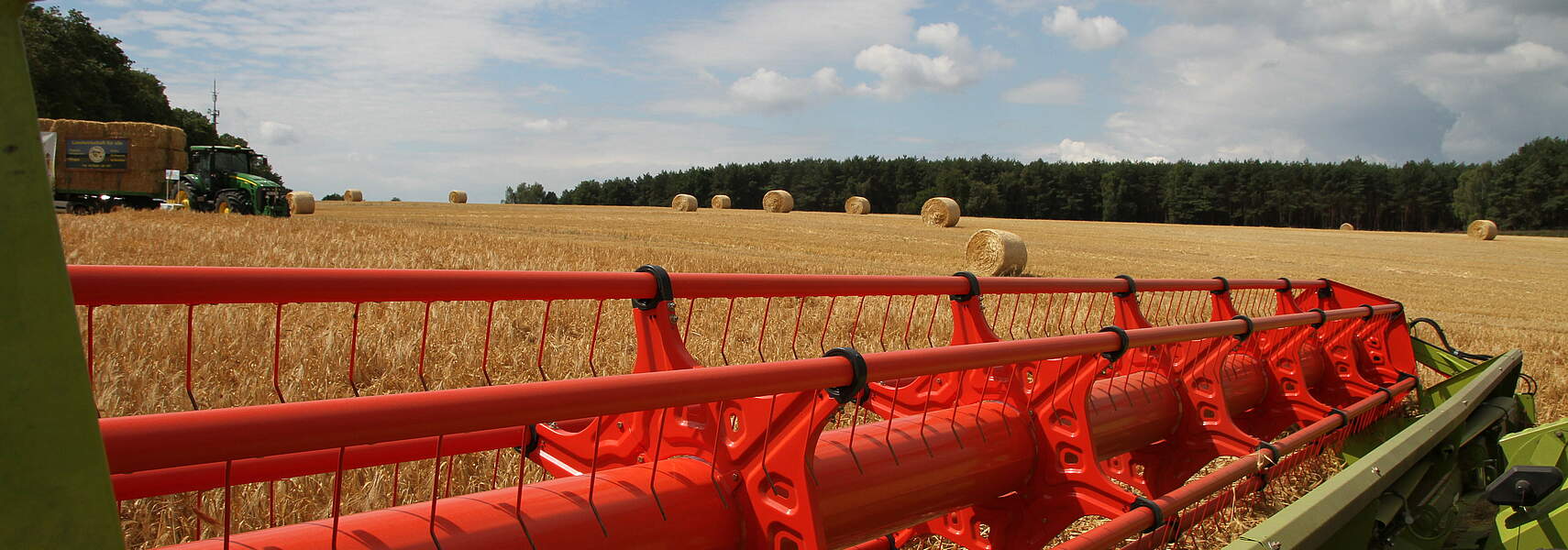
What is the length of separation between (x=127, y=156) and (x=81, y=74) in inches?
906

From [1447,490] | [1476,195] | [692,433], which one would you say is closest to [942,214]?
[1447,490]

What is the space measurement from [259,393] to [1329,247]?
29.0m

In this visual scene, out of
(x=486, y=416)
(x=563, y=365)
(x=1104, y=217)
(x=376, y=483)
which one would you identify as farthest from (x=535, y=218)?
(x=1104, y=217)

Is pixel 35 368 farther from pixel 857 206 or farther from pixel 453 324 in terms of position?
pixel 857 206

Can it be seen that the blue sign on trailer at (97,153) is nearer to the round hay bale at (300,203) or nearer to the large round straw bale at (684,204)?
the round hay bale at (300,203)

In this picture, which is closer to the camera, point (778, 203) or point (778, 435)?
point (778, 435)

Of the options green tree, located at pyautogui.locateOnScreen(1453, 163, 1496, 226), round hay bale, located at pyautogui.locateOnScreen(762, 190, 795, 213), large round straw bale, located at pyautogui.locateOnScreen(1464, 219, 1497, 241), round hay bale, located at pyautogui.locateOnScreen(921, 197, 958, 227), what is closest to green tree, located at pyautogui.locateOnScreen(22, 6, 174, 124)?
round hay bale, located at pyautogui.locateOnScreen(762, 190, 795, 213)

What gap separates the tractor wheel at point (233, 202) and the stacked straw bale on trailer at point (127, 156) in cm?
354

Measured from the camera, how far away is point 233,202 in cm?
1767

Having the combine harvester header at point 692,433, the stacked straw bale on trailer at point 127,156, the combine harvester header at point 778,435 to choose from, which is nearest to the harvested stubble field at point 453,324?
→ the combine harvester header at point 692,433

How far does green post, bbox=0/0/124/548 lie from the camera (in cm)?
62

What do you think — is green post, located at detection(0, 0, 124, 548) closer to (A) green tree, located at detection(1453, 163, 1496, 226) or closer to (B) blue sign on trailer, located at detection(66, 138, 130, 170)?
(B) blue sign on trailer, located at detection(66, 138, 130, 170)

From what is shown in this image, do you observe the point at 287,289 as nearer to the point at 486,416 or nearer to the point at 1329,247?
the point at 486,416

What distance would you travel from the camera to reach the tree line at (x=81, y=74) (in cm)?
3488
